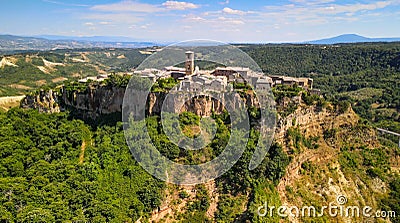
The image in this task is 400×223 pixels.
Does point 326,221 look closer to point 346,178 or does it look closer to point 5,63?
point 346,178

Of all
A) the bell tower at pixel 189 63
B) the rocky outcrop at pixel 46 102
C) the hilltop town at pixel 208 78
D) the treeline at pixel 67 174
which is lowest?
the treeline at pixel 67 174

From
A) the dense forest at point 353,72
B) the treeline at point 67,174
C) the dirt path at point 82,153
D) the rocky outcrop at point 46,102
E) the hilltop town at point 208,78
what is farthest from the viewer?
the dense forest at point 353,72

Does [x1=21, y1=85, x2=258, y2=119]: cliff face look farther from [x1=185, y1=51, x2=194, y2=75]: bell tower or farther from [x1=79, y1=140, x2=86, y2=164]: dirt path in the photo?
[x1=185, y1=51, x2=194, y2=75]: bell tower

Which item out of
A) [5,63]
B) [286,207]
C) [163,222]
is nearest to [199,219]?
[163,222]

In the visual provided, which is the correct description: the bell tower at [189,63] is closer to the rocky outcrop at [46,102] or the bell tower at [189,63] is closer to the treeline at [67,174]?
the treeline at [67,174]

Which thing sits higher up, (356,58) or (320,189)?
(356,58)

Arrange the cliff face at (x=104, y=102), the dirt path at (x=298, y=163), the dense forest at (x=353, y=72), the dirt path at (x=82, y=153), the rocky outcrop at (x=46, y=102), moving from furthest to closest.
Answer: the dense forest at (x=353, y=72) → the rocky outcrop at (x=46, y=102) → the cliff face at (x=104, y=102) → the dirt path at (x=82, y=153) → the dirt path at (x=298, y=163)

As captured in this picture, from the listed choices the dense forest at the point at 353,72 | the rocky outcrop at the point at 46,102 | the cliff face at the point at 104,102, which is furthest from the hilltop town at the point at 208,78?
the dense forest at the point at 353,72

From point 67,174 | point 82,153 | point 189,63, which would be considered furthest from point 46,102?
point 189,63

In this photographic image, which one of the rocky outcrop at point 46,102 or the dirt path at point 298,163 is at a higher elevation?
the rocky outcrop at point 46,102

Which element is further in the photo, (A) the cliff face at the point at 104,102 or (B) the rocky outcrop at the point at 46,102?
(B) the rocky outcrop at the point at 46,102

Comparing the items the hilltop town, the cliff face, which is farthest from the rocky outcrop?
the hilltop town
